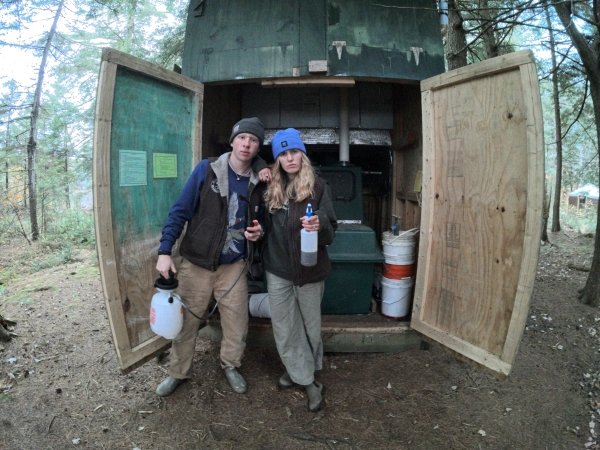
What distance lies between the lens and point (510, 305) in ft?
8.09

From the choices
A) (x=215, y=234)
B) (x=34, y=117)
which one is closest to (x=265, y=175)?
(x=215, y=234)

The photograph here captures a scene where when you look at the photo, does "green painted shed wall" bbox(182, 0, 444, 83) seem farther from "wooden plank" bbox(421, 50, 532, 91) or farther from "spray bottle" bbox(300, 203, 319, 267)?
"spray bottle" bbox(300, 203, 319, 267)

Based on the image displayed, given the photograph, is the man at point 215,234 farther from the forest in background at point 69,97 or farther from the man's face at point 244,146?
the forest in background at point 69,97

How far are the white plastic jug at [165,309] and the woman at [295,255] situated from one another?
624 mm

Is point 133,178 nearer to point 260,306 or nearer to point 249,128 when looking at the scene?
point 249,128

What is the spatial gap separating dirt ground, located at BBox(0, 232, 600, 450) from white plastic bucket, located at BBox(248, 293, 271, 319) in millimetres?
377

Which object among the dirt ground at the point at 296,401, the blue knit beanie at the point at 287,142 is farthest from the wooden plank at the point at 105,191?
the blue knit beanie at the point at 287,142

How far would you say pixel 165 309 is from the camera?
244 cm

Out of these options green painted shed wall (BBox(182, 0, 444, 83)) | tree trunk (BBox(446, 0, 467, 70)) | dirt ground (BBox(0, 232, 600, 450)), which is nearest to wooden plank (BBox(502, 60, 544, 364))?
dirt ground (BBox(0, 232, 600, 450))

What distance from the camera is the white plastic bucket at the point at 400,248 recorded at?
3.44m

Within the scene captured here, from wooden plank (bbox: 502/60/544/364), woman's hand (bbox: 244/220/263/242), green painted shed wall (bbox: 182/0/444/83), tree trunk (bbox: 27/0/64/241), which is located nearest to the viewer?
wooden plank (bbox: 502/60/544/364)

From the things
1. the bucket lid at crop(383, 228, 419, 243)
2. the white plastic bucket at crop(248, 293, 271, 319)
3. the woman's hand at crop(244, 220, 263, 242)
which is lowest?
the white plastic bucket at crop(248, 293, 271, 319)

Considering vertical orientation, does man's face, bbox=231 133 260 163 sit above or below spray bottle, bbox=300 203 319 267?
above

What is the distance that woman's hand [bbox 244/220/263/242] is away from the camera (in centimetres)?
248
